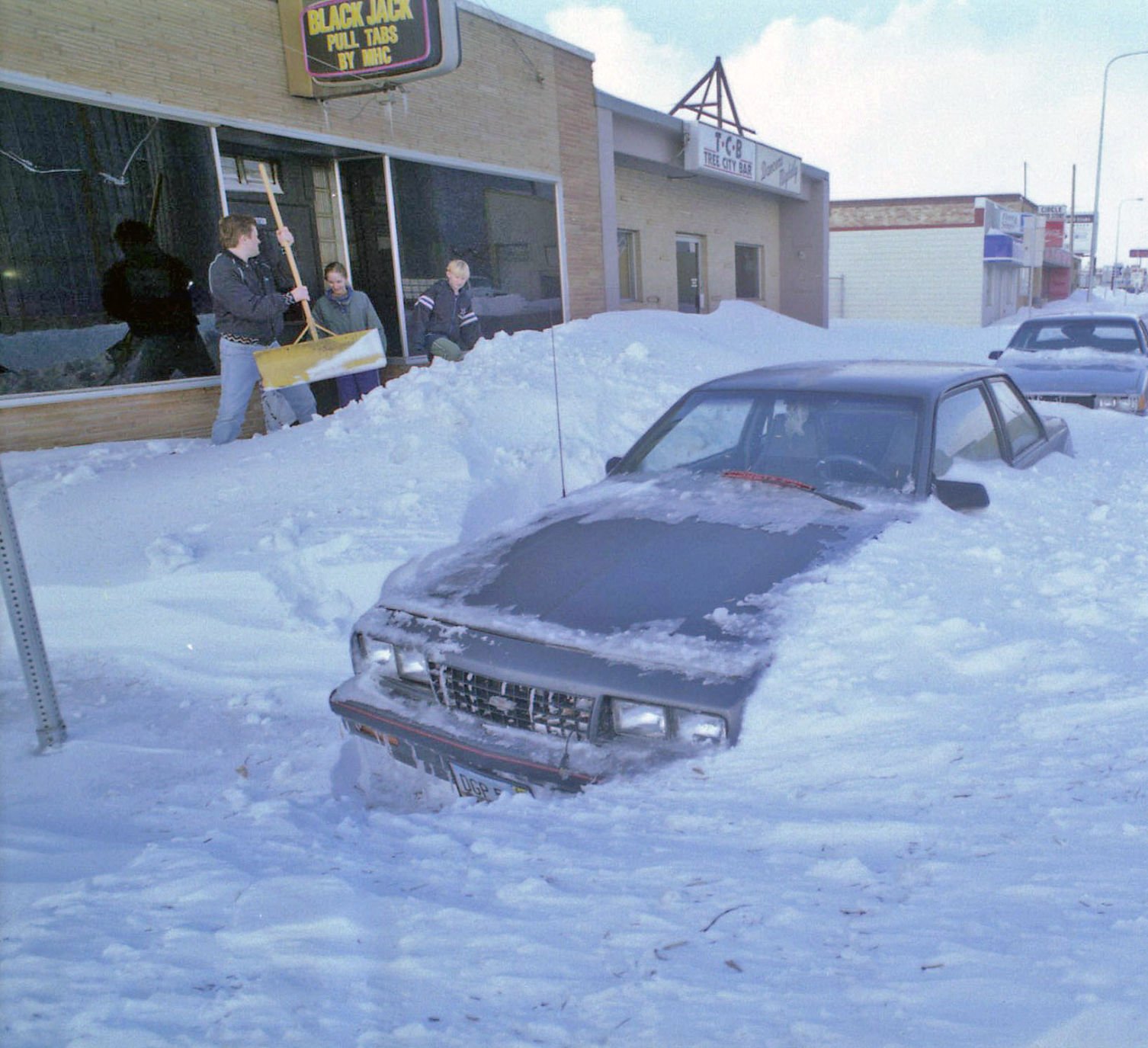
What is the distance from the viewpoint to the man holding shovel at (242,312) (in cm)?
663

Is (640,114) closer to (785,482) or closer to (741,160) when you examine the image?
(741,160)

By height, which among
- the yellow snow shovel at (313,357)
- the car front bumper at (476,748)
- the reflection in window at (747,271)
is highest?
the reflection in window at (747,271)

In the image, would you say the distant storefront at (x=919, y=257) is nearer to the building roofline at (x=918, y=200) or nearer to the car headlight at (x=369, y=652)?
the building roofline at (x=918, y=200)

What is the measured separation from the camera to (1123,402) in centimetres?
812

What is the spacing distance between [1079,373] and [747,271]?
12.1 metres

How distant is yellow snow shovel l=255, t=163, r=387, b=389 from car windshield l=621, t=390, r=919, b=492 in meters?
3.68

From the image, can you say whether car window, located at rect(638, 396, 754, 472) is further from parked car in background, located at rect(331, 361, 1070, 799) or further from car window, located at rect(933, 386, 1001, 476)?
car window, located at rect(933, 386, 1001, 476)

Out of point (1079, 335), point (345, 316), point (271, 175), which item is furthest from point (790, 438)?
point (1079, 335)

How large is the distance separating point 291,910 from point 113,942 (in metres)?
0.38

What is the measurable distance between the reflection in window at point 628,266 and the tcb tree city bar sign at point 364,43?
7234 mm

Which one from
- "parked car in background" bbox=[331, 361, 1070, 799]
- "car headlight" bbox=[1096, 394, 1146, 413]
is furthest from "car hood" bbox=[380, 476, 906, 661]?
"car headlight" bbox=[1096, 394, 1146, 413]

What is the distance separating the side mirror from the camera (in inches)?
135

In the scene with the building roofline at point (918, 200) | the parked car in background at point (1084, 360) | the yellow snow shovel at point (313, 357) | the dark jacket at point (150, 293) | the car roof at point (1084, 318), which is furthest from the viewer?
the building roofline at point (918, 200)

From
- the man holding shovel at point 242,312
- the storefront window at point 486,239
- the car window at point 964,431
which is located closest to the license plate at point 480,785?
the car window at point 964,431
